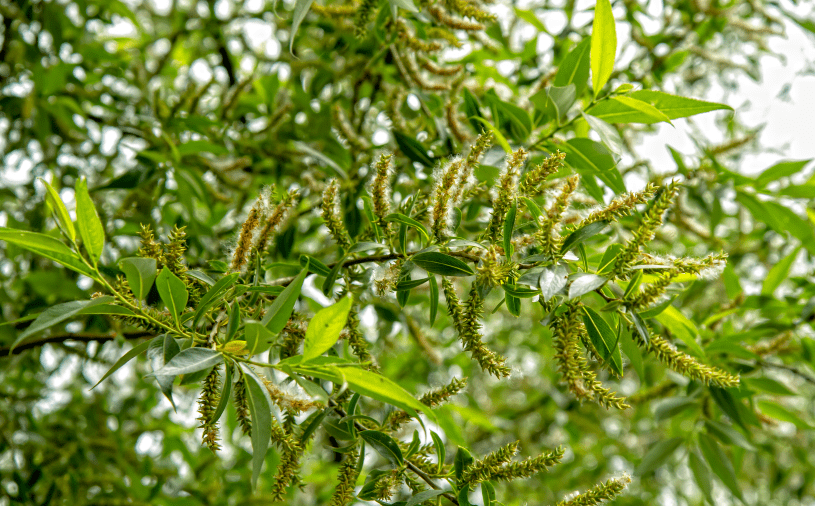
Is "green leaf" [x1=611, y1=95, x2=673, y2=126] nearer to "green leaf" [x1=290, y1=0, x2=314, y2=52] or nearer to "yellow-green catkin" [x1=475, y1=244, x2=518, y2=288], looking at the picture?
"yellow-green catkin" [x1=475, y1=244, x2=518, y2=288]

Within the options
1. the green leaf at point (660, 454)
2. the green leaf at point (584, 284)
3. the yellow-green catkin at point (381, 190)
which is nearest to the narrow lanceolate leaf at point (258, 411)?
the yellow-green catkin at point (381, 190)

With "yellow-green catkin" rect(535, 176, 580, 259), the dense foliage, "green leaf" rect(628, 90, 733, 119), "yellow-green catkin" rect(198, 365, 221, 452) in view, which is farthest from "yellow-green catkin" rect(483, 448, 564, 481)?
"green leaf" rect(628, 90, 733, 119)

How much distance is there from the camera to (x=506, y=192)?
0.87 metres

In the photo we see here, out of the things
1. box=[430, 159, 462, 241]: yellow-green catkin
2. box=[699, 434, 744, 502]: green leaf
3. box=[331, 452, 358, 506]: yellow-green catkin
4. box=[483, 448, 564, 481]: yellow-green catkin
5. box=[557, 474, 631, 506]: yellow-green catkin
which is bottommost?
box=[699, 434, 744, 502]: green leaf

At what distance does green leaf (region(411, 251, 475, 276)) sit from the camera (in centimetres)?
90

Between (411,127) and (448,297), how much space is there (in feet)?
2.92

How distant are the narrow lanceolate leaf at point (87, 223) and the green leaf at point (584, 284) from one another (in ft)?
2.20

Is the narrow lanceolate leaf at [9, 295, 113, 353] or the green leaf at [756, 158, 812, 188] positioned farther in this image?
the green leaf at [756, 158, 812, 188]

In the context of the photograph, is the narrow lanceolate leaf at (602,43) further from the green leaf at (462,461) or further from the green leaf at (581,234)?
the green leaf at (462,461)

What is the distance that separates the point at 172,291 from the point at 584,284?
56cm

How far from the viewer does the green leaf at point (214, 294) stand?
33.1 inches

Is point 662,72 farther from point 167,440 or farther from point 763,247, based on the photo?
point 167,440

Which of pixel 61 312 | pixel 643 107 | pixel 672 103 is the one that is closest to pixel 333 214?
pixel 61 312

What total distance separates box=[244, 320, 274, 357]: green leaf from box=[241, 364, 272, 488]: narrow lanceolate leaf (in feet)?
0.14
